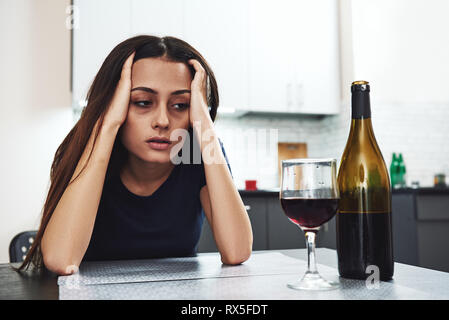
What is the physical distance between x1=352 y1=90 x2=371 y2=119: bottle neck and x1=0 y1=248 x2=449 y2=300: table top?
0.28 metres

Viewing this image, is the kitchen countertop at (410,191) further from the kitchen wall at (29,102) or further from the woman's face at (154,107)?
the woman's face at (154,107)

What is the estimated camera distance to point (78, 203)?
977 millimetres

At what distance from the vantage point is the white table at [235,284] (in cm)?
57

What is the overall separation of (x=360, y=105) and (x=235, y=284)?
371 millimetres

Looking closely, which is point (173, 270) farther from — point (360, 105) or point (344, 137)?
point (344, 137)

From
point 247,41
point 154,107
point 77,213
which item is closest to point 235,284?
point 77,213

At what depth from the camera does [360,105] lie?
73 centimetres

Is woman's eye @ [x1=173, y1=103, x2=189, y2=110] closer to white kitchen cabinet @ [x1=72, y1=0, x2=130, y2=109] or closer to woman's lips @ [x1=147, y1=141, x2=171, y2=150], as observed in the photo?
woman's lips @ [x1=147, y1=141, x2=171, y2=150]

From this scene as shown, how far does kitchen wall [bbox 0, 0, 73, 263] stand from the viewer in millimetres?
2949

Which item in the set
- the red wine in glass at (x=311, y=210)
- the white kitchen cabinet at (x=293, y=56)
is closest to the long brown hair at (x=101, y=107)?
the red wine in glass at (x=311, y=210)

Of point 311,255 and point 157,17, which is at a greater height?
point 157,17
